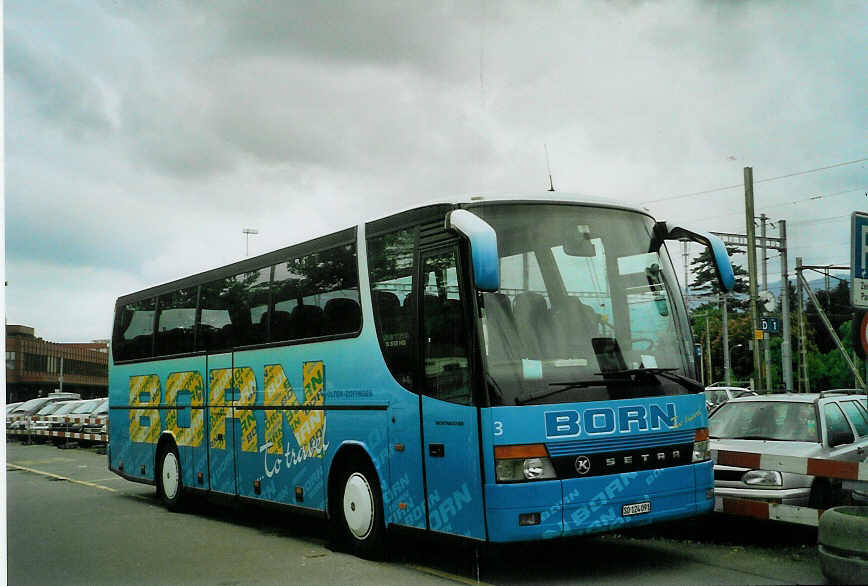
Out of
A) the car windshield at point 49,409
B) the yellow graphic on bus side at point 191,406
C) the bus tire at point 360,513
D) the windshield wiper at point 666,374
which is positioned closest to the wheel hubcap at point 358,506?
the bus tire at point 360,513

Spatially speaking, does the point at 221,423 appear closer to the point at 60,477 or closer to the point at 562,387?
the point at 562,387

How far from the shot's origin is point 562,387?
7363mm

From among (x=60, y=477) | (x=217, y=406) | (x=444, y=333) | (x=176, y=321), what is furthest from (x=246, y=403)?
(x=60, y=477)

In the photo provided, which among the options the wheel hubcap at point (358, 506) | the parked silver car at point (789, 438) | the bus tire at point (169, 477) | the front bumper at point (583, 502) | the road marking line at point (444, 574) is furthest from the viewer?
the bus tire at point (169, 477)

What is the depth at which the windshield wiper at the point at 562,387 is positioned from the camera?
23.9ft

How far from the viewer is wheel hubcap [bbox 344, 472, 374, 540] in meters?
8.95

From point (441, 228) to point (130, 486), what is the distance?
41.9ft

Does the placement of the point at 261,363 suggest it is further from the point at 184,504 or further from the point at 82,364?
the point at 82,364

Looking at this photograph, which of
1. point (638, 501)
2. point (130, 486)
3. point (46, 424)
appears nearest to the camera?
point (638, 501)

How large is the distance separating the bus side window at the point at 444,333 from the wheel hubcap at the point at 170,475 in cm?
743

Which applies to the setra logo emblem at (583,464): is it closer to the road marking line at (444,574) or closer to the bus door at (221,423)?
the road marking line at (444,574)

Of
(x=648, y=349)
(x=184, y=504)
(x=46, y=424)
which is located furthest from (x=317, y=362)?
(x=46, y=424)

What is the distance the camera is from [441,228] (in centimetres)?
815

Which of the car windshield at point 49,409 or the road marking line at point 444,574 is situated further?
the car windshield at point 49,409
